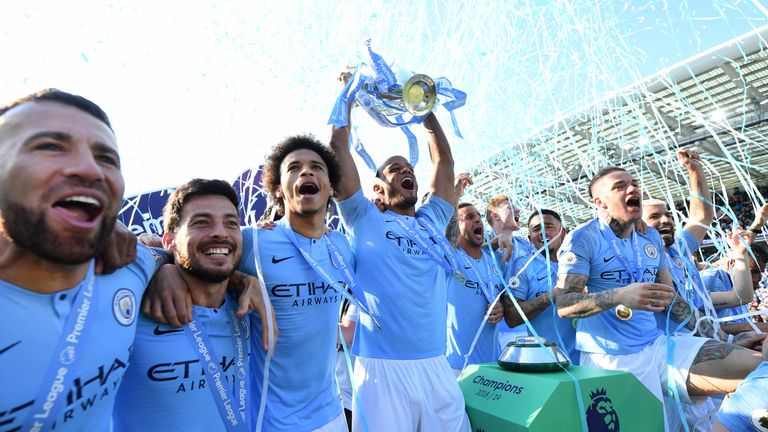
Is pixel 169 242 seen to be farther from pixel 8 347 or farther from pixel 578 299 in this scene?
pixel 578 299

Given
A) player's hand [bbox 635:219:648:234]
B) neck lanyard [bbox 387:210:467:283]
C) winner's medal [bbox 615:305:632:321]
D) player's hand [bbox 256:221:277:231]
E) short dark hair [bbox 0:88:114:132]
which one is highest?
short dark hair [bbox 0:88:114:132]

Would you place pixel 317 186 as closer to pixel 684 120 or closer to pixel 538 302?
pixel 538 302

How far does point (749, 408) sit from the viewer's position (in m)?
1.63

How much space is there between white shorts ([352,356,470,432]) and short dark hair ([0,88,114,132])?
1.90m

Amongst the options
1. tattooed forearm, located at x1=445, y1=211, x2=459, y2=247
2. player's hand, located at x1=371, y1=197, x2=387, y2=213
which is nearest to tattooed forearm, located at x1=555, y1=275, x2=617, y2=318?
tattooed forearm, located at x1=445, y1=211, x2=459, y2=247

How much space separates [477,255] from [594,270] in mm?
1043

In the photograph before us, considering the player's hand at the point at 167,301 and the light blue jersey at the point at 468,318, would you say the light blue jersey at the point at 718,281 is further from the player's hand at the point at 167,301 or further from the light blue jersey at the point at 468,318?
the player's hand at the point at 167,301

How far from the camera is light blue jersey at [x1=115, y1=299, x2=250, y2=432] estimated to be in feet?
5.25

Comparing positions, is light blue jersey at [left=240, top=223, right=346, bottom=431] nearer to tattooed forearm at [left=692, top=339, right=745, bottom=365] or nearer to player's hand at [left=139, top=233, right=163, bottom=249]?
player's hand at [left=139, top=233, right=163, bottom=249]

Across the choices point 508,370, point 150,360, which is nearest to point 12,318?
point 150,360

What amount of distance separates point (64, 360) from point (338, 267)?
127cm

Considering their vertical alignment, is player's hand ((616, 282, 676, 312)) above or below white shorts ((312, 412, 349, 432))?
below

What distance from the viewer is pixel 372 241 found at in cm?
277

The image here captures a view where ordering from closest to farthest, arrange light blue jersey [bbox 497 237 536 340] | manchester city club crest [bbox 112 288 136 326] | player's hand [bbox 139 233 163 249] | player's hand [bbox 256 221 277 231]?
1. manchester city club crest [bbox 112 288 136 326]
2. player's hand [bbox 139 233 163 249]
3. player's hand [bbox 256 221 277 231]
4. light blue jersey [bbox 497 237 536 340]
